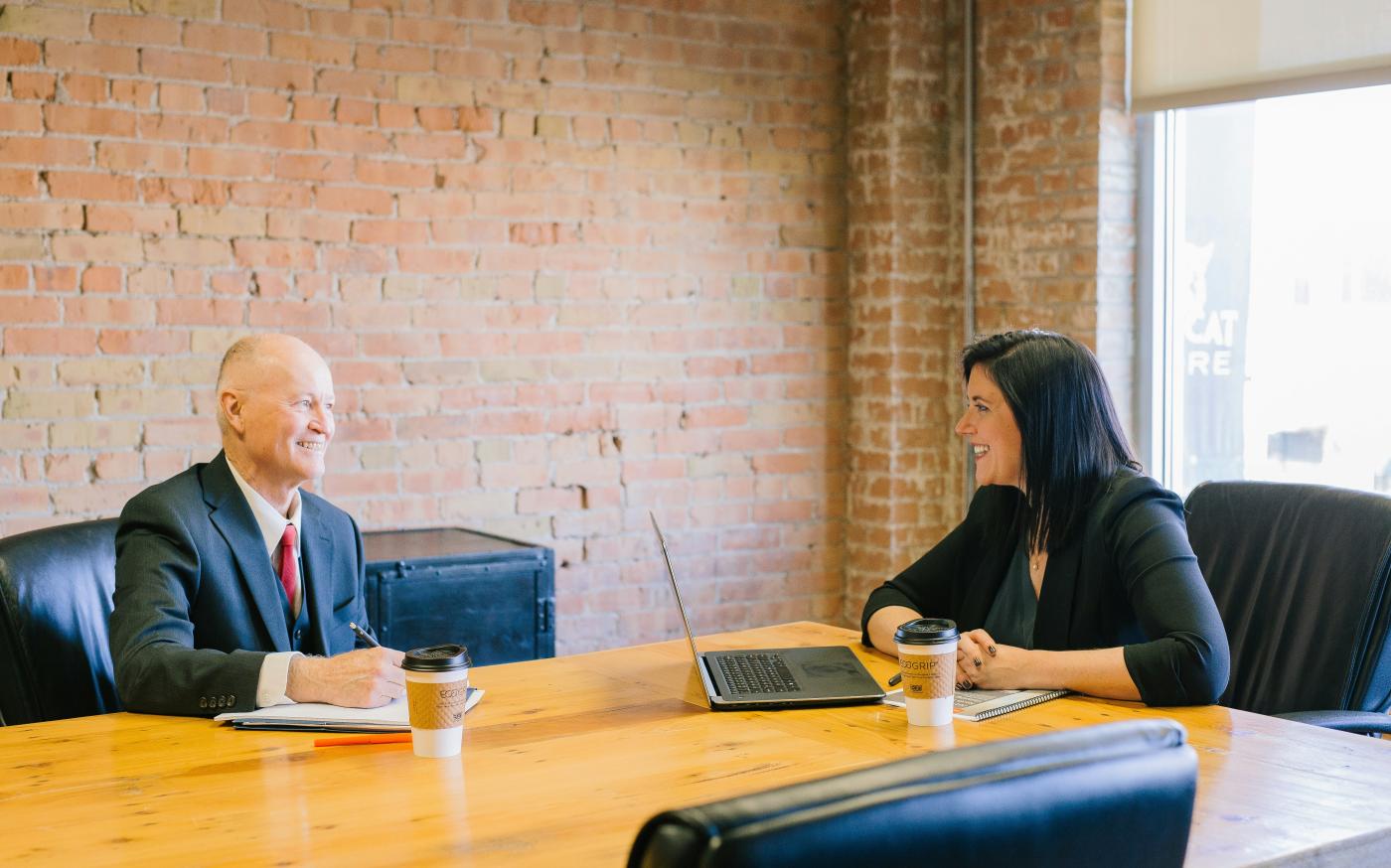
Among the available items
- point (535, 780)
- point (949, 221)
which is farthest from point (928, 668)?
point (949, 221)

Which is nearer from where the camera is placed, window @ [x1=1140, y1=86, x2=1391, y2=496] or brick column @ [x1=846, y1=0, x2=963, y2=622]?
window @ [x1=1140, y1=86, x2=1391, y2=496]

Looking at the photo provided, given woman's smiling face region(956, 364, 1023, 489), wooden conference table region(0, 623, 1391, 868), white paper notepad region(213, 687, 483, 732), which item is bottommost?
wooden conference table region(0, 623, 1391, 868)

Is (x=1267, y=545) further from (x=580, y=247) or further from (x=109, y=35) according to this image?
(x=109, y=35)

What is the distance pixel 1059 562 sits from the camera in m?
2.50

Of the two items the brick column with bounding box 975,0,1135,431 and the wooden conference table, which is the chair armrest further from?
the brick column with bounding box 975,0,1135,431

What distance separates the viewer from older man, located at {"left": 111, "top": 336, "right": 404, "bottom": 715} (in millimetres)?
2143

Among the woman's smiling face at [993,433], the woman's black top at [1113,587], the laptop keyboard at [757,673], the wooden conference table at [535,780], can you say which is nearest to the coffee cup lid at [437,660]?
the wooden conference table at [535,780]

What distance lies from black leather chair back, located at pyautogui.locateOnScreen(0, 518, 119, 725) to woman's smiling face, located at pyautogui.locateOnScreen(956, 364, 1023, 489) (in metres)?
1.57

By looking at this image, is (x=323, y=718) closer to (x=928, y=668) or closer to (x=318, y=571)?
(x=318, y=571)

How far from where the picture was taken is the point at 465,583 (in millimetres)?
3678

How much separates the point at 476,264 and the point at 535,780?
2633 mm

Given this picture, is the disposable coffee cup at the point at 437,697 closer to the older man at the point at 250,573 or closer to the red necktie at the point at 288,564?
the older man at the point at 250,573

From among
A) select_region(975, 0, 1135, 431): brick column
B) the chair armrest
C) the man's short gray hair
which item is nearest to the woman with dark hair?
the chair armrest

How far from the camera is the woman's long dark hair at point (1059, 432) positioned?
8.30ft
